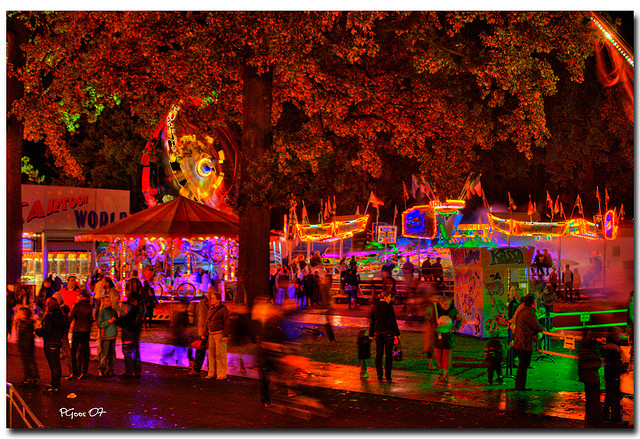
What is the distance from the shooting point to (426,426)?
950cm

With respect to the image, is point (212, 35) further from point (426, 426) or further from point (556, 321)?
point (556, 321)

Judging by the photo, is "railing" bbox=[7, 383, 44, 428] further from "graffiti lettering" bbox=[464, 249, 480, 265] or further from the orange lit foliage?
"graffiti lettering" bbox=[464, 249, 480, 265]

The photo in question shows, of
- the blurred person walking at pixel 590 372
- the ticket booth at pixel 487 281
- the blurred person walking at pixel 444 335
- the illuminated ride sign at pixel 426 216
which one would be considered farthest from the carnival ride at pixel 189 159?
the blurred person walking at pixel 590 372

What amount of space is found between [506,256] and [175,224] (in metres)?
11.0

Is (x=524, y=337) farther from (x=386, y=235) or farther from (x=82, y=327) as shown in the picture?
(x=386, y=235)

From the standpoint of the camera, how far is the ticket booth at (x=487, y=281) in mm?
17578

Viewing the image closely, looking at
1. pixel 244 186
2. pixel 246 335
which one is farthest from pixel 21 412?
pixel 244 186

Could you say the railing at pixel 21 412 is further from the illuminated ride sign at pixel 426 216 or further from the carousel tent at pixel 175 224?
the illuminated ride sign at pixel 426 216

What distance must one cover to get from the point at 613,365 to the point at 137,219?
18.2 m

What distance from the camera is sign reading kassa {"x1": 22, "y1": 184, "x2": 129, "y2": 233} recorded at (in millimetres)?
29469

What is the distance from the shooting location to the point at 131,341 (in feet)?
44.3

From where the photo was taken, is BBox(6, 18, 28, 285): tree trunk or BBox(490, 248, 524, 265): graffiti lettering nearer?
BBox(490, 248, 524, 265): graffiti lettering

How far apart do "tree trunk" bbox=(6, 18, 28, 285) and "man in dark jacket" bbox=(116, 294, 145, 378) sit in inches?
221

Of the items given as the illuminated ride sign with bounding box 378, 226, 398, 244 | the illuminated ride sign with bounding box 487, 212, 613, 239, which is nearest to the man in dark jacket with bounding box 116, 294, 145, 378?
the illuminated ride sign with bounding box 487, 212, 613, 239
